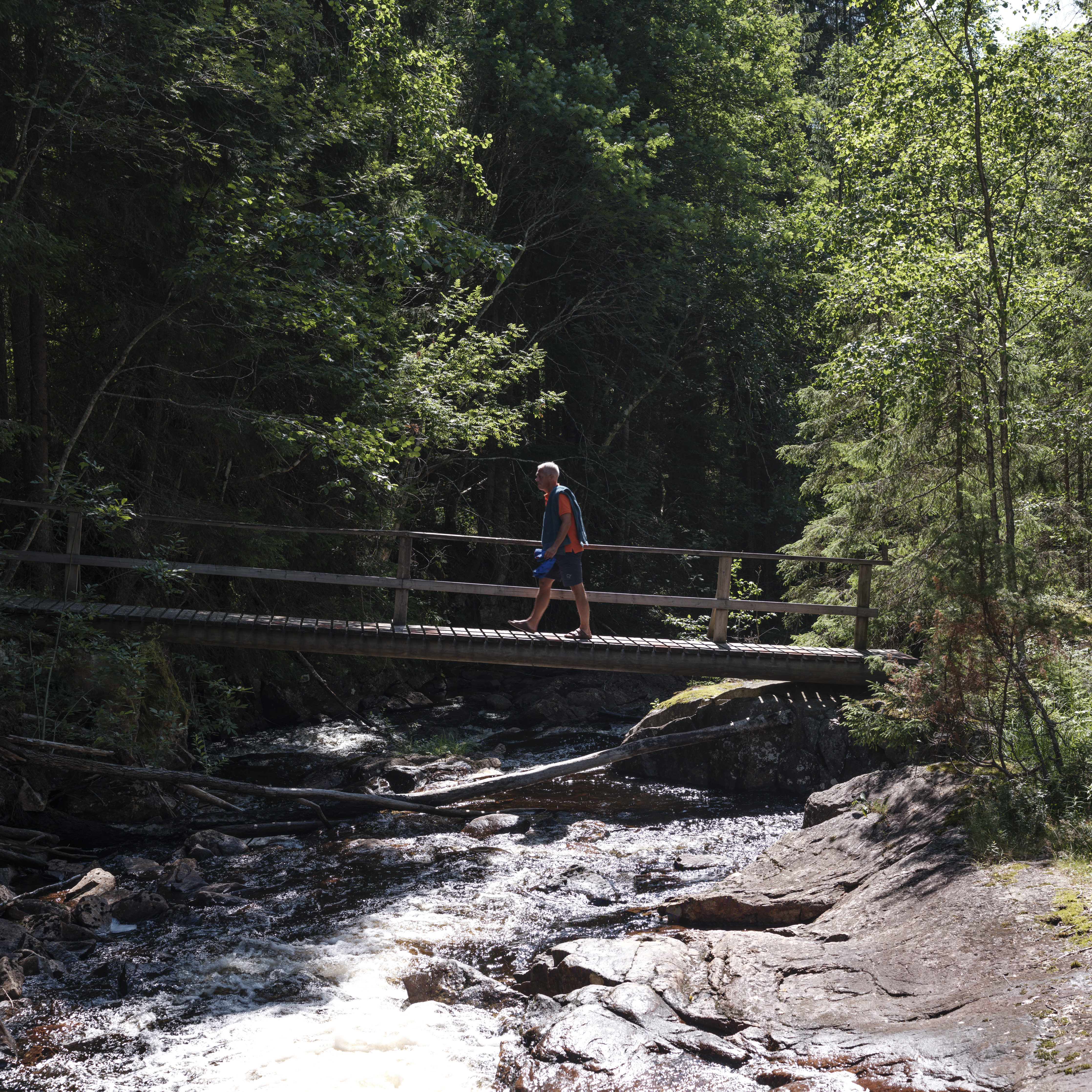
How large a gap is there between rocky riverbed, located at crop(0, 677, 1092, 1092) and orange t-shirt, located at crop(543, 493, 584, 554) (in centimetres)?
274

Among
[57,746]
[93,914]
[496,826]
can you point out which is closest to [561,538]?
[496,826]

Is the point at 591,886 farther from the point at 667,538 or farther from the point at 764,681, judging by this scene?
the point at 667,538

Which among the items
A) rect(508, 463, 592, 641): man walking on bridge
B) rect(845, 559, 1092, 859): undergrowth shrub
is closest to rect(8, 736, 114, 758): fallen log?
rect(508, 463, 592, 641): man walking on bridge

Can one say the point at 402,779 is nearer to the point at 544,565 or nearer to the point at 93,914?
the point at 544,565

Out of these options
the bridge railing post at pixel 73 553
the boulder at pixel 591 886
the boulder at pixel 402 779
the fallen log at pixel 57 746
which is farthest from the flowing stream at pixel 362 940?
the bridge railing post at pixel 73 553

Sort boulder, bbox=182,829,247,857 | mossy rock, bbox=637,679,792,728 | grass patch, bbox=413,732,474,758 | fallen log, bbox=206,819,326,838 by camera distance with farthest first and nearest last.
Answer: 1. grass patch, bbox=413,732,474,758
2. mossy rock, bbox=637,679,792,728
3. fallen log, bbox=206,819,326,838
4. boulder, bbox=182,829,247,857

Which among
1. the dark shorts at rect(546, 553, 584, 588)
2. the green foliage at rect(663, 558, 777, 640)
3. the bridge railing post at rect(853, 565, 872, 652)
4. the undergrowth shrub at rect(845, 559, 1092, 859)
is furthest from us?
the green foliage at rect(663, 558, 777, 640)

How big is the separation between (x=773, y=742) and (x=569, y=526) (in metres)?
3.64

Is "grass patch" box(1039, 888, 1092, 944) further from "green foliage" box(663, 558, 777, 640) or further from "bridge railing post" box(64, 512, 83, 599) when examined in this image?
"bridge railing post" box(64, 512, 83, 599)

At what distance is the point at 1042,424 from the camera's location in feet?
28.8

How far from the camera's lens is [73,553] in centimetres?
952

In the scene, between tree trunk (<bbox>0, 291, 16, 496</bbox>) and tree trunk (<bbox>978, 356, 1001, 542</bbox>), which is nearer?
tree trunk (<bbox>978, 356, 1001, 542</bbox>)

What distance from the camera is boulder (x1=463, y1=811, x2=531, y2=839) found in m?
9.02

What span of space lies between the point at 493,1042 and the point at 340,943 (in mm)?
1708
